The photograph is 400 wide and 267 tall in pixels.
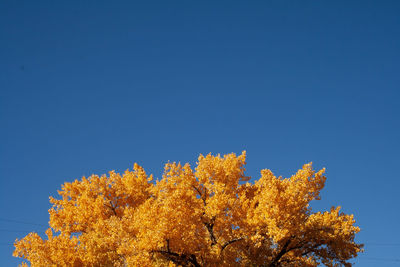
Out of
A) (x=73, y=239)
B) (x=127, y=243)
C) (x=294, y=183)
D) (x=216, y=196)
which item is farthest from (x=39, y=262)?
(x=294, y=183)

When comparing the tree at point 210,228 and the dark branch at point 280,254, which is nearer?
the tree at point 210,228

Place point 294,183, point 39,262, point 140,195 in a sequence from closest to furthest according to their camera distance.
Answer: point 294,183
point 39,262
point 140,195

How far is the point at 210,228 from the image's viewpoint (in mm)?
25297

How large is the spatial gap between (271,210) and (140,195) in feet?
43.9

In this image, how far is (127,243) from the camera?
22.3 meters

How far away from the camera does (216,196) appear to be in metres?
23.5

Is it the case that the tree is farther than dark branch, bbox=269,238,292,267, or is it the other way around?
dark branch, bbox=269,238,292,267

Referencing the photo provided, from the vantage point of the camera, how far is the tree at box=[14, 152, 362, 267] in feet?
70.9

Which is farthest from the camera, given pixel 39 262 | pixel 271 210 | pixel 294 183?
pixel 39 262

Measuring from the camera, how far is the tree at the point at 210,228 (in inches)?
851

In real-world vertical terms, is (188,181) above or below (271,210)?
above

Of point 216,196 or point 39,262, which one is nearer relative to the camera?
point 216,196

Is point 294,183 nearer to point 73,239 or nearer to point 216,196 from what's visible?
point 216,196

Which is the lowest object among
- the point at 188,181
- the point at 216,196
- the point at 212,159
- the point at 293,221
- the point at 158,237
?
the point at 158,237
